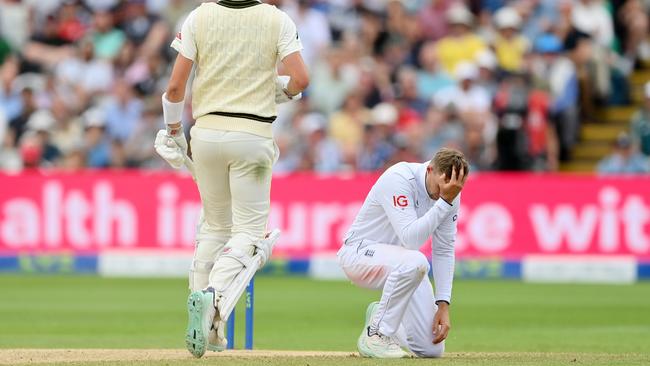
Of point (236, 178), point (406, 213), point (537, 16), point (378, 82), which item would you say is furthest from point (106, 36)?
point (406, 213)

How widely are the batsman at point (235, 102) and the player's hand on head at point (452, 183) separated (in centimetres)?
87

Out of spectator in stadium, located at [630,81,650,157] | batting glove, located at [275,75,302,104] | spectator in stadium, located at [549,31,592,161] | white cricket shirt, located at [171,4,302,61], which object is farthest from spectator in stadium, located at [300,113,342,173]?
white cricket shirt, located at [171,4,302,61]

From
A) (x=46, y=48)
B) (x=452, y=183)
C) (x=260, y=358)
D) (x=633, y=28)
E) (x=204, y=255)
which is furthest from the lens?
(x=46, y=48)

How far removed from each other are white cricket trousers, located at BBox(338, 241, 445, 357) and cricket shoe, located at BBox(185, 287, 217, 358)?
3.23 ft

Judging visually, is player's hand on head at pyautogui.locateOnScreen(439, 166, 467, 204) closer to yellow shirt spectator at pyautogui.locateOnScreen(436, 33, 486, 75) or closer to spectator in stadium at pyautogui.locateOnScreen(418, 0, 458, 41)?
yellow shirt spectator at pyautogui.locateOnScreen(436, 33, 486, 75)

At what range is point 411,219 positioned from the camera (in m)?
7.65

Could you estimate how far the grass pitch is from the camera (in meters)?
8.17

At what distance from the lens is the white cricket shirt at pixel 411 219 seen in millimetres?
7562

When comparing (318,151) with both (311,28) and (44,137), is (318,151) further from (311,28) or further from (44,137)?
(44,137)

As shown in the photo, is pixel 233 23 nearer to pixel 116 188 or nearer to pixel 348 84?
pixel 116 188

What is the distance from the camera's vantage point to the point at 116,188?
16797 mm

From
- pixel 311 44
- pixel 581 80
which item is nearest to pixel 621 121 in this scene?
pixel 581 80

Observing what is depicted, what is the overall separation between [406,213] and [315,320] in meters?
4.41

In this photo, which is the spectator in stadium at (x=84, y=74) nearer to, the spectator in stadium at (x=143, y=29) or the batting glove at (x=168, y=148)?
the spectator in stadium at (x=143, y=29)
